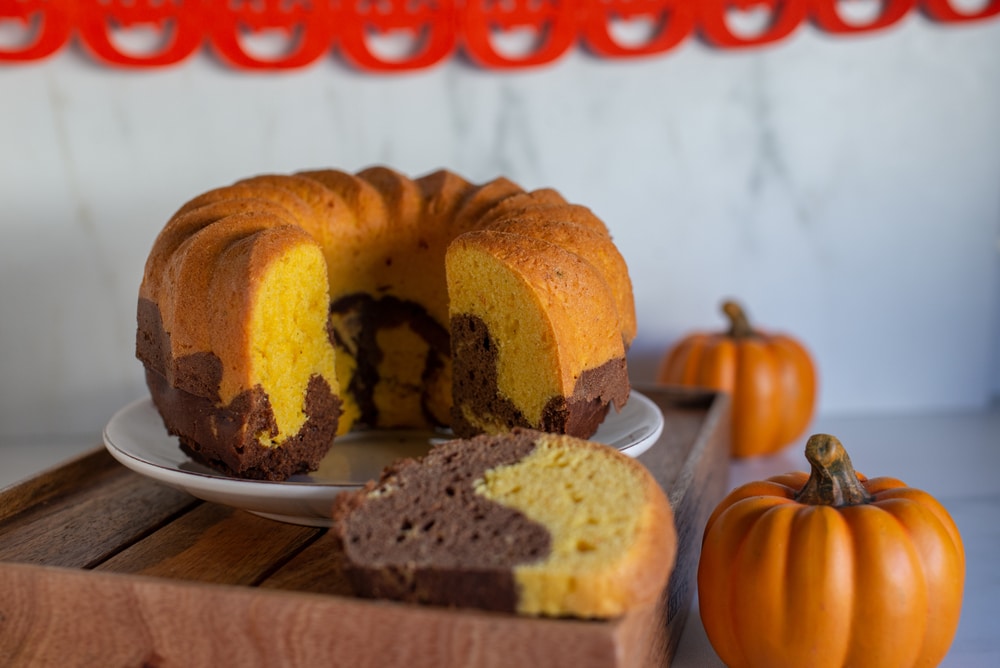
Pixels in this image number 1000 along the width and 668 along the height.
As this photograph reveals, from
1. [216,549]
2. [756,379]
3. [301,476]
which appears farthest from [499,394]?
[756,379]

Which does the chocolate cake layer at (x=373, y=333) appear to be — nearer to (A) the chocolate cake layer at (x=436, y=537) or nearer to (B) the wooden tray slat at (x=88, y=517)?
(B) the wooden tray slat at (x=88, y=517)

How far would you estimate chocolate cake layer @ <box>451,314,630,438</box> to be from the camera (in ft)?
5.18

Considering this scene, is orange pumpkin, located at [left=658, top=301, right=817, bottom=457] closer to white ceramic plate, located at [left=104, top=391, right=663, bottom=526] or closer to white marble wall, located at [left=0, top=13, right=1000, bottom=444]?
white marble wall, located at [left=0, top=13, right=1000, bottom=444]

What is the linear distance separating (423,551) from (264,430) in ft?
1.72

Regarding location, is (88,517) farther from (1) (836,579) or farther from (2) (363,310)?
(1) (836,579)

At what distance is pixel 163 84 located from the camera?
253 cm

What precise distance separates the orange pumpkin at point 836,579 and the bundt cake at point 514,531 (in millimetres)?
187

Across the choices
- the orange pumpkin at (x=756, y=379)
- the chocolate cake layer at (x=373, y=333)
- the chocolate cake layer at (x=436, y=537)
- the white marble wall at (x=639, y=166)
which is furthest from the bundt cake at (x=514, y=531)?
the white marble wall at (x=639, y=166)

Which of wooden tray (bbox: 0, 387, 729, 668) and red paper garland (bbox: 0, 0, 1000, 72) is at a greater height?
red paper garland (bbox: 0, 0, 1000, 72)

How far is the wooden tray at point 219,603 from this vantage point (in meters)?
1.07

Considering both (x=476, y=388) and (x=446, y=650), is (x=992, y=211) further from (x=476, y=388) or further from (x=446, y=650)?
(x=446, y=650)

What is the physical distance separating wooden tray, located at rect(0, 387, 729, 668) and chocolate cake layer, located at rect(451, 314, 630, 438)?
0.58 feet

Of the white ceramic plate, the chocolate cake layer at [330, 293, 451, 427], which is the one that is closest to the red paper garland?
the chocolate cake layer at [330, 293, 451, 427]

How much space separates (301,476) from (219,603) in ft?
1.82
